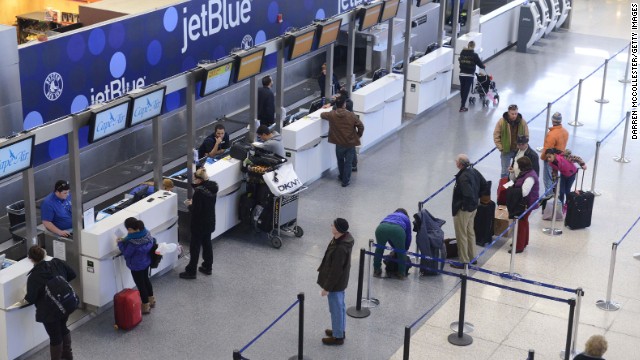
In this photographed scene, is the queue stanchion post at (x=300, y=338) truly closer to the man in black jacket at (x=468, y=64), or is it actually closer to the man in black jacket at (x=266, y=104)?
the man in black jacket at (x=266, y=104)

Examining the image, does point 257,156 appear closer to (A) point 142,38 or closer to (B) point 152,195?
(B) point 152,195

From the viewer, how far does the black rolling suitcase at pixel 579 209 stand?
13797 mm

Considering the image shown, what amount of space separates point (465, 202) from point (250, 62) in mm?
3277

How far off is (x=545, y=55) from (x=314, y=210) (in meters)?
10.8

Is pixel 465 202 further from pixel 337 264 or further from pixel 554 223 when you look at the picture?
pixel 337 264

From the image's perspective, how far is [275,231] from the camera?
13.1m

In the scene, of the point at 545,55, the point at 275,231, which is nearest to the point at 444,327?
the point at 275,231

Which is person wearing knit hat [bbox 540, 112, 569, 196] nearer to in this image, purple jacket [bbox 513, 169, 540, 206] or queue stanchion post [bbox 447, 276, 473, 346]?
purple jacket [bbox 513, 169, 540, 206]

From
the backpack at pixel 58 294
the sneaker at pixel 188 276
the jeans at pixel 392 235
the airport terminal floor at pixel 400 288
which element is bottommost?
the airport terminal floor at pixel 400 288

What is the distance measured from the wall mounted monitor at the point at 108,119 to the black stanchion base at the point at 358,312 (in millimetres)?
3216

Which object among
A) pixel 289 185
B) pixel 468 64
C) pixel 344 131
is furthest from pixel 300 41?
pixel 468 64

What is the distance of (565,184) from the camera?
14.3 metres

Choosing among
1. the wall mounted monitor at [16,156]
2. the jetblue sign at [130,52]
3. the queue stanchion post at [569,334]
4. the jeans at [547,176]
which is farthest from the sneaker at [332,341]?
the jeans at [547,176]

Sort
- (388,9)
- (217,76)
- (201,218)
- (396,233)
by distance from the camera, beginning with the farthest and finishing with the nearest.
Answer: (388,9) → (217,76) → (201,218) → (396,233)
